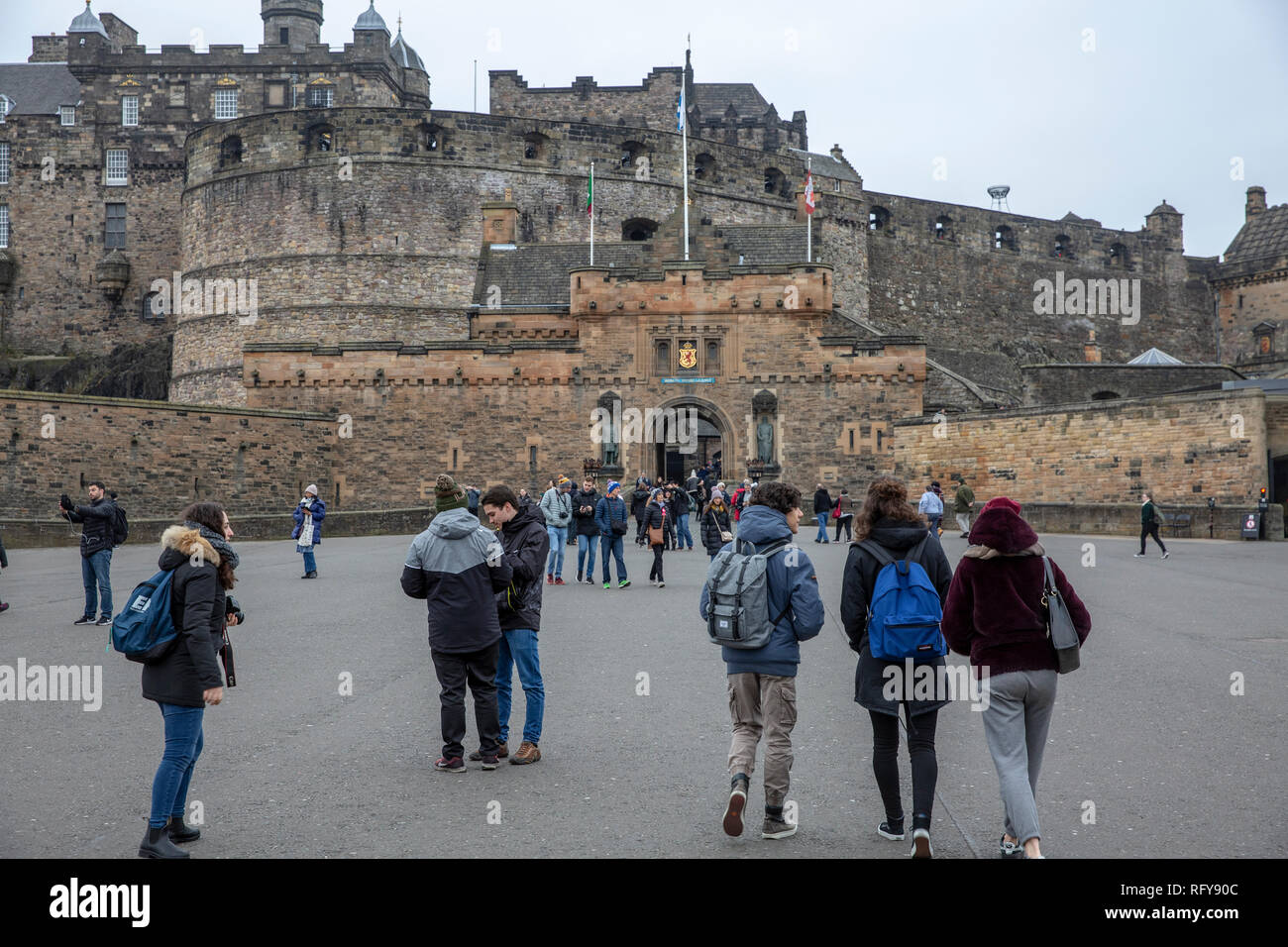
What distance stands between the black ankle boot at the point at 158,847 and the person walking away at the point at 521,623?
1.61m

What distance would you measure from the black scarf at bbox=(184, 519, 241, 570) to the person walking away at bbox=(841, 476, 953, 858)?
2.43 metres

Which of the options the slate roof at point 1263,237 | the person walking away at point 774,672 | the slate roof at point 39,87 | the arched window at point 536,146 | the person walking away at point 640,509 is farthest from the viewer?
the slate roof at point 1263,237

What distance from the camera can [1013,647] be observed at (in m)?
4.17

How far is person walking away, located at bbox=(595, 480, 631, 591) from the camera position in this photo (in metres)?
12.3

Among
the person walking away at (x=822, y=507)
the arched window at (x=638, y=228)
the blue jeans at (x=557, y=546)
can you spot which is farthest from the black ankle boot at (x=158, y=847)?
the arched window at (x=638, y=228)

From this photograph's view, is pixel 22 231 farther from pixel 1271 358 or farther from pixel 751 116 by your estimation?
pixel 1271 358

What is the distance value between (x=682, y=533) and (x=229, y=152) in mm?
26423

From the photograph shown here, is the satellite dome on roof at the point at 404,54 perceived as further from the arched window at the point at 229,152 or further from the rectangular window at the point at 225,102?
the arched window at the point at 229,152

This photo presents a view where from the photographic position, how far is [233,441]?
85.8 ft

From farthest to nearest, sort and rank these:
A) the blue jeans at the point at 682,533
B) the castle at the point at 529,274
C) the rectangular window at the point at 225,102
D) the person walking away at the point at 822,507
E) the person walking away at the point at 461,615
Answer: the rectangular window at the point at 225,102 < the castle at the point at 529,274 < the person walking away at the point at 822,507 < the blue jeans at the point at 682,533 < the person walking away at the point at 461,615

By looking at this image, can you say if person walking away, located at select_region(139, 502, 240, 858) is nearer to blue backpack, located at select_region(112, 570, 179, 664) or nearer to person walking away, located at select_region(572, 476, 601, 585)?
blue backpack, located at select_region(112, 570, 179, 664)

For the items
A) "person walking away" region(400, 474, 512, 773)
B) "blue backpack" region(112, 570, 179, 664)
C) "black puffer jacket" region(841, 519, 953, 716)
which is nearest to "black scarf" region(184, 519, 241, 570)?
"blue backpack" region(112, 570, 179, 664)

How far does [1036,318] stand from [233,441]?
34771mm

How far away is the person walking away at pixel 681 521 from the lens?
18.6 m
